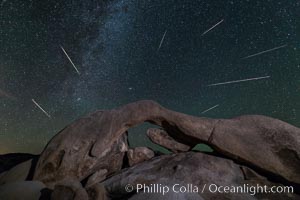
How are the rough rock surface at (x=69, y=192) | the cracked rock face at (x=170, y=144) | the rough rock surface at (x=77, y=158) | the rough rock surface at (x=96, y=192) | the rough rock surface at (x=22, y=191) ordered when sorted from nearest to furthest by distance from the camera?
the rough rock surface at (x=69, y=192)
the rough rock surface at (x=96, y=192)
the rough rock surface at (x=22, y=191)
the cracked rock face at (x=170, y=144)
the rough rock surface at (x=77, y=158)

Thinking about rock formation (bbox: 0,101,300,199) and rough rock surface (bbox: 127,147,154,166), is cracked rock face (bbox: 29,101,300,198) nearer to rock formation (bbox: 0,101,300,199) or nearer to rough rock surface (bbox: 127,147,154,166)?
rock formation (bbox: 0,101,300,199)

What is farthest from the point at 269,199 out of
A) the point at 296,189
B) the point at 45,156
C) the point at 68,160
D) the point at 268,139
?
the point at 45,156

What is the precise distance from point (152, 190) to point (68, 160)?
10.4ft

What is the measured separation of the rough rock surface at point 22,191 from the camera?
6410 mm

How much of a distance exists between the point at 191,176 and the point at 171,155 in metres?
1.34

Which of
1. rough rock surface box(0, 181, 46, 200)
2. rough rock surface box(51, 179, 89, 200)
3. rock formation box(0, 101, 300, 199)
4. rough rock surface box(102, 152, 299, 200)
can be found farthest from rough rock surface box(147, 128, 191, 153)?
rough rock surface box(0, 181, 46, 200)

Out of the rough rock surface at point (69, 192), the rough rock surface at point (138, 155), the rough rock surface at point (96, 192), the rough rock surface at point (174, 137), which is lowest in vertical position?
the rough rock surface at point (138, 155)

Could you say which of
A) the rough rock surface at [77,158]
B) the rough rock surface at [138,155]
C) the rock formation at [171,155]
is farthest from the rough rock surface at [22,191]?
the rough rock surface at [138,155]

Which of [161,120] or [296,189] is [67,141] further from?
[296,189]

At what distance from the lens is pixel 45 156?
7926mm

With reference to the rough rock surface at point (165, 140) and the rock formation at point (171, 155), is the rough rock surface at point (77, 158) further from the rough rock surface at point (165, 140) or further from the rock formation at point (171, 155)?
the rough rock surface at point (165, 140)

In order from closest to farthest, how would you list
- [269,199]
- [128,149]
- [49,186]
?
[269,199] < [49,186] < [128,149]

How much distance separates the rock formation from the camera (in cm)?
693

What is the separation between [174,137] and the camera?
8430 millimetres
